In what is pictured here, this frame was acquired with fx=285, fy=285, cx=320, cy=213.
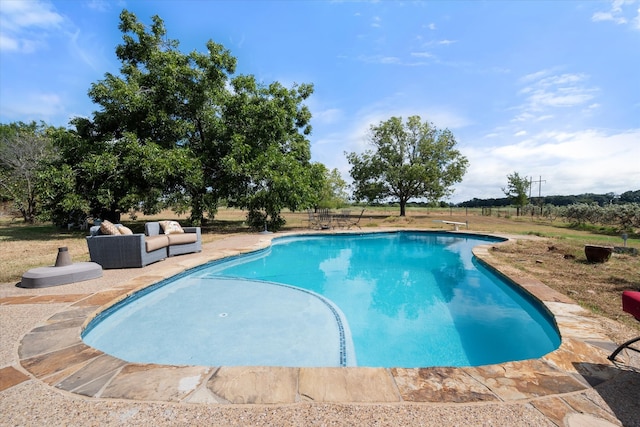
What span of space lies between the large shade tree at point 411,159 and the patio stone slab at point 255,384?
80.6ft

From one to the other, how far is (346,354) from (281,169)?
10132 mm

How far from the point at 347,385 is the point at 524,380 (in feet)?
4.20

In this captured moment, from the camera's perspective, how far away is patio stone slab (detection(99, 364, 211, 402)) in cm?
186

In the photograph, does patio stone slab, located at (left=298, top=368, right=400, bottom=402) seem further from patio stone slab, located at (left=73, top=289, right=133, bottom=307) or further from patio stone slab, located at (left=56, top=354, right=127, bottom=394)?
patio stone slab, located at (left=73, top=289, right=133, bottom=307)

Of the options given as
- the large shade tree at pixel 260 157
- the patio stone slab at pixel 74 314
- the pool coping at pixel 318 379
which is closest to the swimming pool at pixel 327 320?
the patio stone slab at pixel 74 314

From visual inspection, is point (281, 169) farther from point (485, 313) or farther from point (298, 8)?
point (485, 313)

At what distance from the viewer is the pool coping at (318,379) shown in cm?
185

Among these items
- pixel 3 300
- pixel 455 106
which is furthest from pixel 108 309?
pixel 455 106

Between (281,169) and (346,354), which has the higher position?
(281,169)

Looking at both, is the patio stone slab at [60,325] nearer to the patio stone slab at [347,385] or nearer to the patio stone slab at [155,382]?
the patio stone slab at [155,382]

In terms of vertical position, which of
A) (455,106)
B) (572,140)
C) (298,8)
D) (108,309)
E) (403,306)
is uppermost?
(298,8)

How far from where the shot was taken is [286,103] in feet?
45.7

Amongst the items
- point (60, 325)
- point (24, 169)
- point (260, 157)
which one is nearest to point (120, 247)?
point (60, 325)

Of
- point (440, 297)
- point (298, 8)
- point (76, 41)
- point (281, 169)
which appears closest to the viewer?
point (440, 297)
